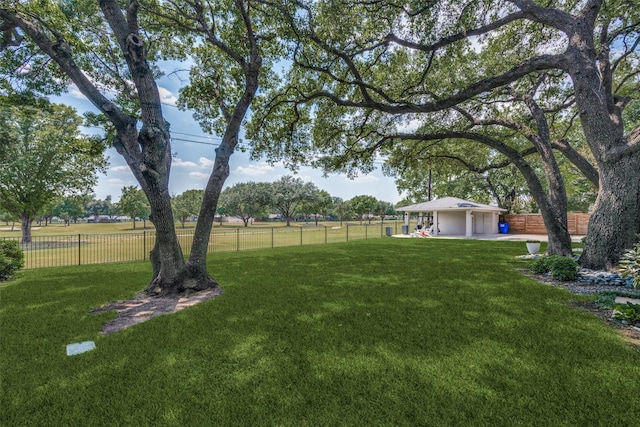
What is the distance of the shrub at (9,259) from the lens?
7012mm

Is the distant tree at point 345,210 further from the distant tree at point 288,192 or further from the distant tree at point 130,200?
the distant tree at point 130,200

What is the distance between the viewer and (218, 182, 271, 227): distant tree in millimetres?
48469

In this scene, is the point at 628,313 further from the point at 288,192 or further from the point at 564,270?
the point at 288,192

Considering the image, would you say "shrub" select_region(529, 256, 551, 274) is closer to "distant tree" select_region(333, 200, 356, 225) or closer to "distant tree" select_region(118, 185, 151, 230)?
"distant tree" select_region(118, 185, 151, 230)

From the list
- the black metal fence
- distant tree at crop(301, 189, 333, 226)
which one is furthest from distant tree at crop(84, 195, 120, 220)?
the black metal fence

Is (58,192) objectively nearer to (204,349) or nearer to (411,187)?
(204,349)

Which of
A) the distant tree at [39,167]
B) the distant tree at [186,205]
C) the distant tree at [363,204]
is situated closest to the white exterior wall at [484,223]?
the distant tree at [39,167]

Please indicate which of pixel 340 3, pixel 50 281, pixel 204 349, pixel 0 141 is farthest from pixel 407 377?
pixel 0 141

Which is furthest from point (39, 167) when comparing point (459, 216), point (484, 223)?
point (484, 223)

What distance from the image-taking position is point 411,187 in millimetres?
29375

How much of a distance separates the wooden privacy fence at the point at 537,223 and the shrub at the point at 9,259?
29.6 meters

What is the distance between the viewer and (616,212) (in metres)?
6.36

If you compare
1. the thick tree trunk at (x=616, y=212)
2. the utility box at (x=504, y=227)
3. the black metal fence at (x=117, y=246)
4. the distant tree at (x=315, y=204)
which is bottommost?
the black metal fence at (x=117, y=246)

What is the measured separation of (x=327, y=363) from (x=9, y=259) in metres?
9.77
